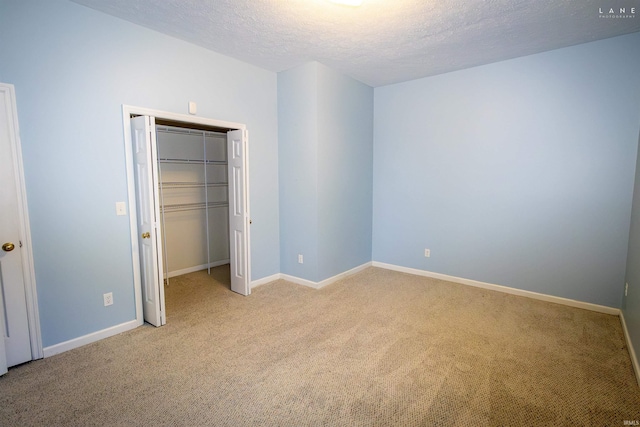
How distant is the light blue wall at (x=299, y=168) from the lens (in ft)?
12.8

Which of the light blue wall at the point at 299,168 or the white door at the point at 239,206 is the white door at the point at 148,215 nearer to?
the white door at the point at 239,206

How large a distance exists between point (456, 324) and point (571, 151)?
222 cm

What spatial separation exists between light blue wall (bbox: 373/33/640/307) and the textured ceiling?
37 centimetres

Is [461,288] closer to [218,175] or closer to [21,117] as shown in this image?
[218,175]

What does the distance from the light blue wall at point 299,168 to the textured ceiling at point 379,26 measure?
1.20ft

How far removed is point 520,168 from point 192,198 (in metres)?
4.41

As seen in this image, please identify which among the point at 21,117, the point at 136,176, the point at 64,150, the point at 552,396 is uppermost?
the point at 21,117

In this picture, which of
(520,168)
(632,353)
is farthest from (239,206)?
(632,353)

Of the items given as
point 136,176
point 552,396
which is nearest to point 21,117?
point 136,176

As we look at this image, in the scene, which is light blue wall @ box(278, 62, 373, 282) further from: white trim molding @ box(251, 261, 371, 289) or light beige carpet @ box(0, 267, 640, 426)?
light beige carpet @ box(0, 267, 640, 426)

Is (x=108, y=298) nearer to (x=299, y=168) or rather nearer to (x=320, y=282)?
(x=320, y=282)

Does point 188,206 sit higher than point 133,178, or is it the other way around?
point 133,178

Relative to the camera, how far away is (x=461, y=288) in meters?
4.04

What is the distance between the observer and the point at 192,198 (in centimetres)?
474
